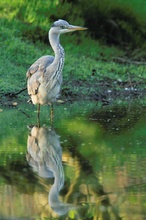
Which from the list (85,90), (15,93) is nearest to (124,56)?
(85,90)

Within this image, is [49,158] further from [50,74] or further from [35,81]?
[35,81]

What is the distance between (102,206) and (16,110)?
21.8 feet

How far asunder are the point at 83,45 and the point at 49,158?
395 inches

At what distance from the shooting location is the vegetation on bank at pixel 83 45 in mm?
15719

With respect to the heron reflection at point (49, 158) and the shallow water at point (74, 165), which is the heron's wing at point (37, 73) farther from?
the heron reflection at point (49, 158)

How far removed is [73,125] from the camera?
1188cm

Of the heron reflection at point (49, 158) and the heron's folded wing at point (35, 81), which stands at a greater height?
the heron's folded wing at point (35, 81)

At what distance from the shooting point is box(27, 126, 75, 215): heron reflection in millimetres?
7312

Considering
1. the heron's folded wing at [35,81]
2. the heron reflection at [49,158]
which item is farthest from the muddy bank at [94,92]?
the heron reflection at [49,158]

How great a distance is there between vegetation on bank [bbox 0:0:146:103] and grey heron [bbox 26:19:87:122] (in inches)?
77.3

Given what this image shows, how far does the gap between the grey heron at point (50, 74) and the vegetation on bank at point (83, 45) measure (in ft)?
6.45

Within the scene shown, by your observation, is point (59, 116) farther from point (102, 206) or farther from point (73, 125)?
point (102, 206)

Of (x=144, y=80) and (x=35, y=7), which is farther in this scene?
(x=35, y=7)

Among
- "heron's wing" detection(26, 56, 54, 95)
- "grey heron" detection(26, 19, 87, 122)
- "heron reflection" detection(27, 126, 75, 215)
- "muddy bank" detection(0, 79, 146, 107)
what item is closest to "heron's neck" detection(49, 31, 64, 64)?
"grey heron" detection(26, 19, 87, 122)
